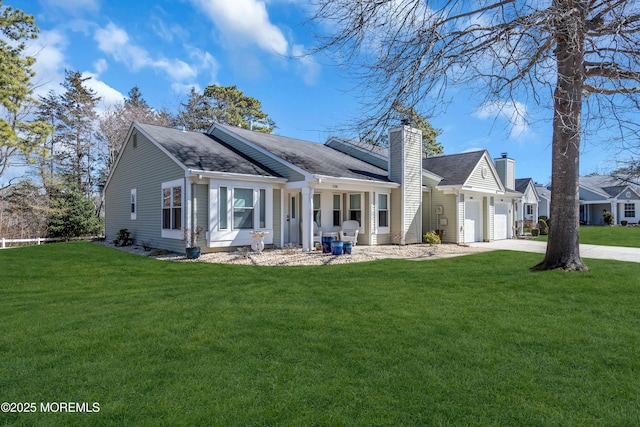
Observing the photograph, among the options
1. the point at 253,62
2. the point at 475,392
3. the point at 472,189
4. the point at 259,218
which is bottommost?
the point at 475,392

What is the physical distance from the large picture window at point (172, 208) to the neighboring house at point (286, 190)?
0.04 metres

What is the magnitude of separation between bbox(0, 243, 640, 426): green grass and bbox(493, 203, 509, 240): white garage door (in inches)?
498

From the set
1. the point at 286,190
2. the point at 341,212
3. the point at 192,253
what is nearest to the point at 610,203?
the point at 341,212

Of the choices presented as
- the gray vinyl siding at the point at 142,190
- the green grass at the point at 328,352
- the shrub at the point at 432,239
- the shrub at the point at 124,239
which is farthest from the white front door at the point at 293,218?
the shrub at the point at 124,239

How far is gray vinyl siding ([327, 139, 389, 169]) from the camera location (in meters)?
17.9

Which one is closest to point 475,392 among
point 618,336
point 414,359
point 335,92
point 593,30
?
point 414,359

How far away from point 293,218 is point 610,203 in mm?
36783

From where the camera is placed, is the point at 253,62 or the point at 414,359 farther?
the point at 253,62

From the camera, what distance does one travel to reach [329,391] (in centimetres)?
306

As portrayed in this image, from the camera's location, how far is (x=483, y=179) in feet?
60.0

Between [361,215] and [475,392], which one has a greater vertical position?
[361,215]

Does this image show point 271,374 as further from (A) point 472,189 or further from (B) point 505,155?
(B) point 505,155

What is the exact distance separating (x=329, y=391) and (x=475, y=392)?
3.95ft

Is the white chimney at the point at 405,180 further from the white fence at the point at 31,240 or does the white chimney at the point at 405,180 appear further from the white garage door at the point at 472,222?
the white fence at the point at 31,240
